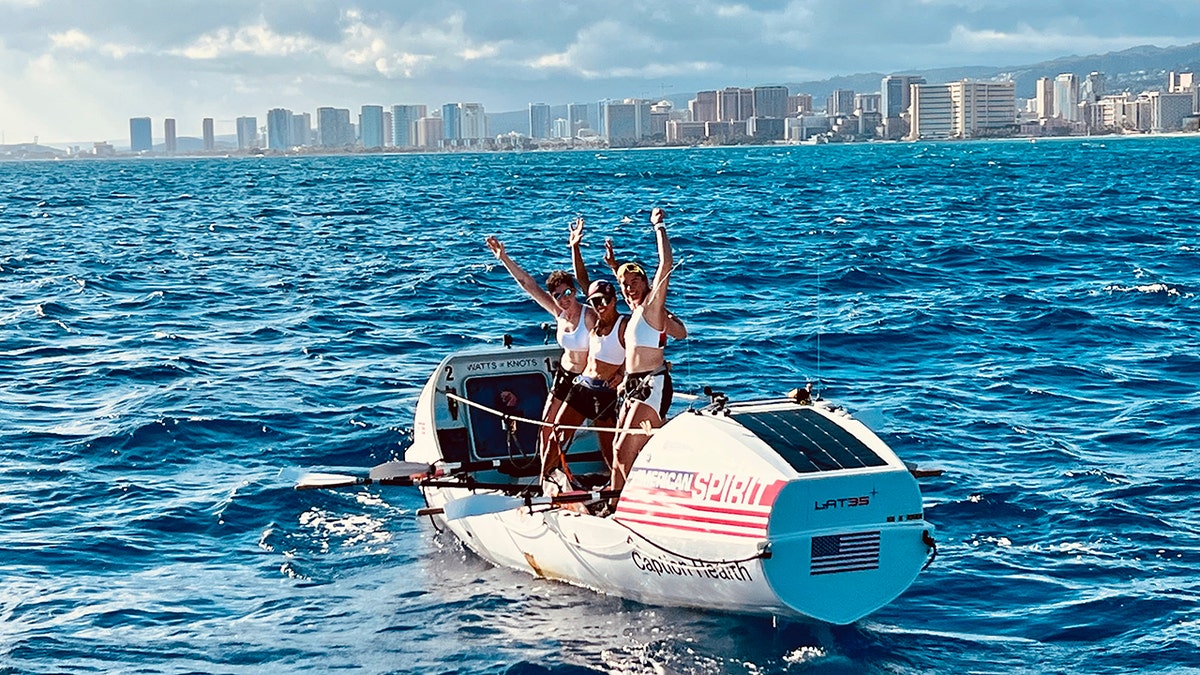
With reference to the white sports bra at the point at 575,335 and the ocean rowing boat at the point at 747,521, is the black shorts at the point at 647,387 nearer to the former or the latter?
the ocean rowing boat at the point at 747,521

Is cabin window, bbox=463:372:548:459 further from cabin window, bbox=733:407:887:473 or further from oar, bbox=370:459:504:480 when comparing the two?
cabin window, bbox=733:407:887:473

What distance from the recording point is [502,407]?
663 inches

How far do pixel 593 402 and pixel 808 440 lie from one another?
2.97 m

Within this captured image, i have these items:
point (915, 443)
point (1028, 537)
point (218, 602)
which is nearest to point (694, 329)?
point (915, 443)

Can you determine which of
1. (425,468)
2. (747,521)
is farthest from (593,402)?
(747,521)

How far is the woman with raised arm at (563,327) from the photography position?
14180 millimetres

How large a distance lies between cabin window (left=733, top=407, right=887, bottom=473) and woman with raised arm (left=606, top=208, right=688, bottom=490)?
1151 mm

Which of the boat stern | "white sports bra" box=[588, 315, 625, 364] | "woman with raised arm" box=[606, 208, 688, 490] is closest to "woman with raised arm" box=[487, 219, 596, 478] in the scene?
"white sports bra" box=[588, 315, 625, 364]

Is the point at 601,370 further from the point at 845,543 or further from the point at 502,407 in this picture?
the point at 845,543

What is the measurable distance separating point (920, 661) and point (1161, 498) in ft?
17.5

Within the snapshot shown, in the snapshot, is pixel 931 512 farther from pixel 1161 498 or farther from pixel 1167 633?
pixel 1167 633

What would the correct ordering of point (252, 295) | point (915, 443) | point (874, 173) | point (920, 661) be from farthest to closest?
point (874, 173) < point (252, 295) < point (915, 443) < point (920, 661)

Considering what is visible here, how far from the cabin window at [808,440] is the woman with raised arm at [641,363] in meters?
1.15

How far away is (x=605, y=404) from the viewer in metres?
14.1
